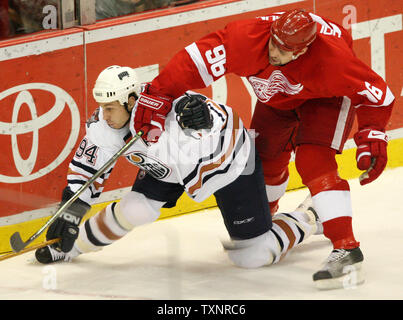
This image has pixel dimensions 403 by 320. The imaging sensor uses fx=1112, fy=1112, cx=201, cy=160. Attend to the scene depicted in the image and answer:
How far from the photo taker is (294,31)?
434 centimetres

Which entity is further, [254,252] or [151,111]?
[254,252]

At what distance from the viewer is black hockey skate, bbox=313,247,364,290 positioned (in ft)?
15.0

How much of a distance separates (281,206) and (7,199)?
1463 mm

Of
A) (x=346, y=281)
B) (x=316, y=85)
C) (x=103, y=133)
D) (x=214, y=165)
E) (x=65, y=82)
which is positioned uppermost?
(x=65, y=82)

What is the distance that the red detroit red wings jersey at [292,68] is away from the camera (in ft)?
14.6

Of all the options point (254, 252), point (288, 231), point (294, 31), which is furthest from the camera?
point (288, 231)

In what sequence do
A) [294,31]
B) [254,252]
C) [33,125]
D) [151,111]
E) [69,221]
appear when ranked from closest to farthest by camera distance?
[294,31] → [151,111] → [69,221] → [254,252] → [33,125]

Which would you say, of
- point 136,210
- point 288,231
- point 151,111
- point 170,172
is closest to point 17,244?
point 136,210

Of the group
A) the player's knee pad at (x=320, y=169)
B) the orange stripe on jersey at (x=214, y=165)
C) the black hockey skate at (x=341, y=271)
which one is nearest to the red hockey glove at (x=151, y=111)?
the orange stripe on jersey at (x=214, y=165)

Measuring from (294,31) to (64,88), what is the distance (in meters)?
1.44

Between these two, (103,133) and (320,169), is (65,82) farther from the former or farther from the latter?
(320,169)

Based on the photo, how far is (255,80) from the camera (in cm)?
470

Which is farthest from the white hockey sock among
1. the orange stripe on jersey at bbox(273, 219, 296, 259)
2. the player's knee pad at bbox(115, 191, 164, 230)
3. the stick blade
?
the stick blade

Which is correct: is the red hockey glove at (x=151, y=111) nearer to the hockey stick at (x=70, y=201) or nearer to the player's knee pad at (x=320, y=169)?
the hockey stick at (x=70, y=201)
